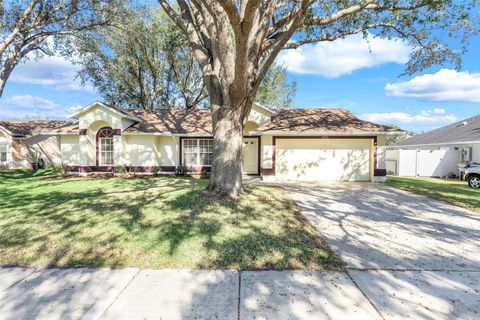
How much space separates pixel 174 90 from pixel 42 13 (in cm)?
1203

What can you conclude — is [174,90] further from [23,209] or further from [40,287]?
[40,287]

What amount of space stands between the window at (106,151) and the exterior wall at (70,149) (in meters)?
1.64

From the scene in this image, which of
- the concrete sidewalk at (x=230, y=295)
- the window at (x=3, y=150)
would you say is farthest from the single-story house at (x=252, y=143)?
the concrete sidewalk at (x=230, y=295)

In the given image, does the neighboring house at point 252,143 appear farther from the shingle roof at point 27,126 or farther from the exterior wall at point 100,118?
the shingle roof at point 27,126

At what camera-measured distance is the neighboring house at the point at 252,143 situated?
14.6m

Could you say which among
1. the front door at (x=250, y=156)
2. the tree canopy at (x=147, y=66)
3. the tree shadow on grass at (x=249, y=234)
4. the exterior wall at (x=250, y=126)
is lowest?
the tree shadow on grass at (x=249, y=234)

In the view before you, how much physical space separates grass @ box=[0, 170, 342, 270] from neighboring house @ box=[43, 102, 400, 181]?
7.26 m

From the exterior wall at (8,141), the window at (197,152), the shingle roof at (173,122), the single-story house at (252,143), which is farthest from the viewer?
the exterior wall at (8,141)

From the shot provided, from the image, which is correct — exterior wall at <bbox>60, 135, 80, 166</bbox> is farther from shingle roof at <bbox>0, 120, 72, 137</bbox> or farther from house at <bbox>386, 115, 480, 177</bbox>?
house at <bbox>386, 115, 480, 177</bbox>

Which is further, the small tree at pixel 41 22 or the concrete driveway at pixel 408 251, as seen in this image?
the small tree at pixel 41 22

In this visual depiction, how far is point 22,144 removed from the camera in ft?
74.7

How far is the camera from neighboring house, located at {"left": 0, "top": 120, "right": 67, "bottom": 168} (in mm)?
22188

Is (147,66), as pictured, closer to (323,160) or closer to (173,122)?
(173,122)

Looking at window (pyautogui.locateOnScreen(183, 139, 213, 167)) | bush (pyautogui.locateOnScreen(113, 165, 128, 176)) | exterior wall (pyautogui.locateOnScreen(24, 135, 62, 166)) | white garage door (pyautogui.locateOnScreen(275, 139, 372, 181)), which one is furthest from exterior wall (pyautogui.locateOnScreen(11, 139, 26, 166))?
white garage door (pyautogui.locateOnScreen(275, 139, 372, 181))
